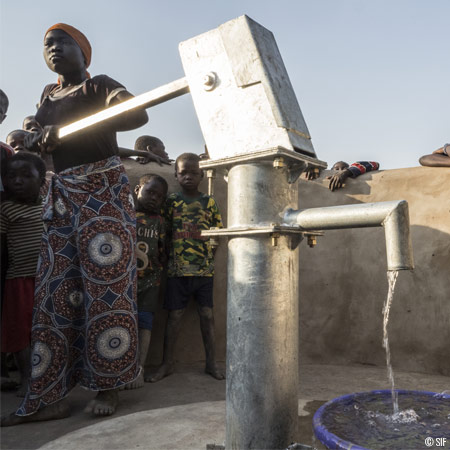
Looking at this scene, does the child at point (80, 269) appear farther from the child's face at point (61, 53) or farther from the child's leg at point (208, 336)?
the child's leg at point (208, 336)

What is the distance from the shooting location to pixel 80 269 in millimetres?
2287

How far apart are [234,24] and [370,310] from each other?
287 centimetres

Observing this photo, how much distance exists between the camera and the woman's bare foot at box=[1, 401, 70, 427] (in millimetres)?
2203

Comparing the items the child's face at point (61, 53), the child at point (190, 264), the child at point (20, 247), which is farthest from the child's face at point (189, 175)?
the child's face at point (61, 53)

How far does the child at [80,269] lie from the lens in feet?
7.24

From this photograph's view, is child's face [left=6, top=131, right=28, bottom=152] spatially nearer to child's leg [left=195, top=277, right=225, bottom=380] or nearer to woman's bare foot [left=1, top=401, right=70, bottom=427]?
child's leg [left=195, top=277, right=225, bottom=380]

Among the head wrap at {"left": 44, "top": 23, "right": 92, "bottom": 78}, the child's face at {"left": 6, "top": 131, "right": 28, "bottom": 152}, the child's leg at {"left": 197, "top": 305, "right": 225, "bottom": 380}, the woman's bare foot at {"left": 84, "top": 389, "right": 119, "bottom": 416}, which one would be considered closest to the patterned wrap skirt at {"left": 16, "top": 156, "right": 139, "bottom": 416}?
the woman's bare foot at {"left": 84, "top": 389, "right": 119, "bottom": 416}

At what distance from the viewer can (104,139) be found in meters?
2.26

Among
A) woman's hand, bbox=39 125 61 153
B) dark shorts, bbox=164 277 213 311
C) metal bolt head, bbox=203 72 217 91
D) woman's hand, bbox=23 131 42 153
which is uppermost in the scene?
woman's hand, bbox=23 131 42 153

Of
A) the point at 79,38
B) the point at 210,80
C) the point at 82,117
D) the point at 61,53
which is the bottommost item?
the point at 210,80

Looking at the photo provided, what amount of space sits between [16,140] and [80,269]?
8.51ft

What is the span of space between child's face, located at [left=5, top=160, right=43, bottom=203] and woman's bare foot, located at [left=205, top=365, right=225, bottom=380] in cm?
173

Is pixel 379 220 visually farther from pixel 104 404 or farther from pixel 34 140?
pixel 104 404

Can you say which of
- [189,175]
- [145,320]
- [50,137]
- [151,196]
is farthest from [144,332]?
[50,137]
